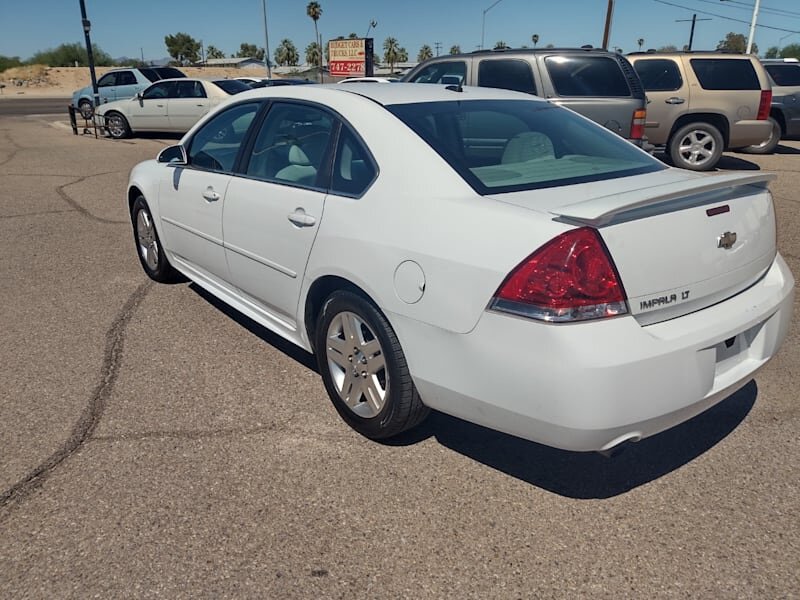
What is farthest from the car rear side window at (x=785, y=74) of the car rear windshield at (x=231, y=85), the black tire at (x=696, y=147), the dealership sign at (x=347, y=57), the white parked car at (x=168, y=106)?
the dealership sign at (x=347, y=57)

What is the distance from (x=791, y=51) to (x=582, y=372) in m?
108

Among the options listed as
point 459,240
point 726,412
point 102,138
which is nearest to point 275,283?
point 459,240

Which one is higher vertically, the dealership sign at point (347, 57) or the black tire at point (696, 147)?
the dealership sign at point (347, 57)

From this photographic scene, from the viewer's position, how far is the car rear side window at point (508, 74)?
8172mm

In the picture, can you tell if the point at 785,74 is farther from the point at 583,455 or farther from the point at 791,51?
the point at 791,51

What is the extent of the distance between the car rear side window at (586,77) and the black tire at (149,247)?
212 inches

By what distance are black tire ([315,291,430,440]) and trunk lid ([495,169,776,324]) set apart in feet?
2.53

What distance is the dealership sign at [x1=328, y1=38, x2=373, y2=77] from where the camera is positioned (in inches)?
1319

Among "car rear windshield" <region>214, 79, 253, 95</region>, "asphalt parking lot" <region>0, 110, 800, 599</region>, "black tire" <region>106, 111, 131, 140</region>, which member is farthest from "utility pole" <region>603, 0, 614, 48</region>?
"asphalt parking lot" <region>0, 110, 800, 599</region>

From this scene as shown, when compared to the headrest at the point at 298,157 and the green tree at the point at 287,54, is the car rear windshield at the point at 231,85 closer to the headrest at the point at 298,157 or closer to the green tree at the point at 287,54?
the headrest at the point at 298,157

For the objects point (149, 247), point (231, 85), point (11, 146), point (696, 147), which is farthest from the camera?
point (231, 85)

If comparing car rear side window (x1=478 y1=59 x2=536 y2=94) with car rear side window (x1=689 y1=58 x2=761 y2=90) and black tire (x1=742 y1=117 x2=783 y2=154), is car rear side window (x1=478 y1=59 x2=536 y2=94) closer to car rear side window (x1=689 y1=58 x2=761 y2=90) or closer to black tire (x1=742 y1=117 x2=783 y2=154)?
car rear side window (x1=689 y1=58 x2=761 y2=90)

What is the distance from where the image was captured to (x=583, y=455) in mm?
2934

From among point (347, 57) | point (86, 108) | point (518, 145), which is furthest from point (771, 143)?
point (347, 57)
